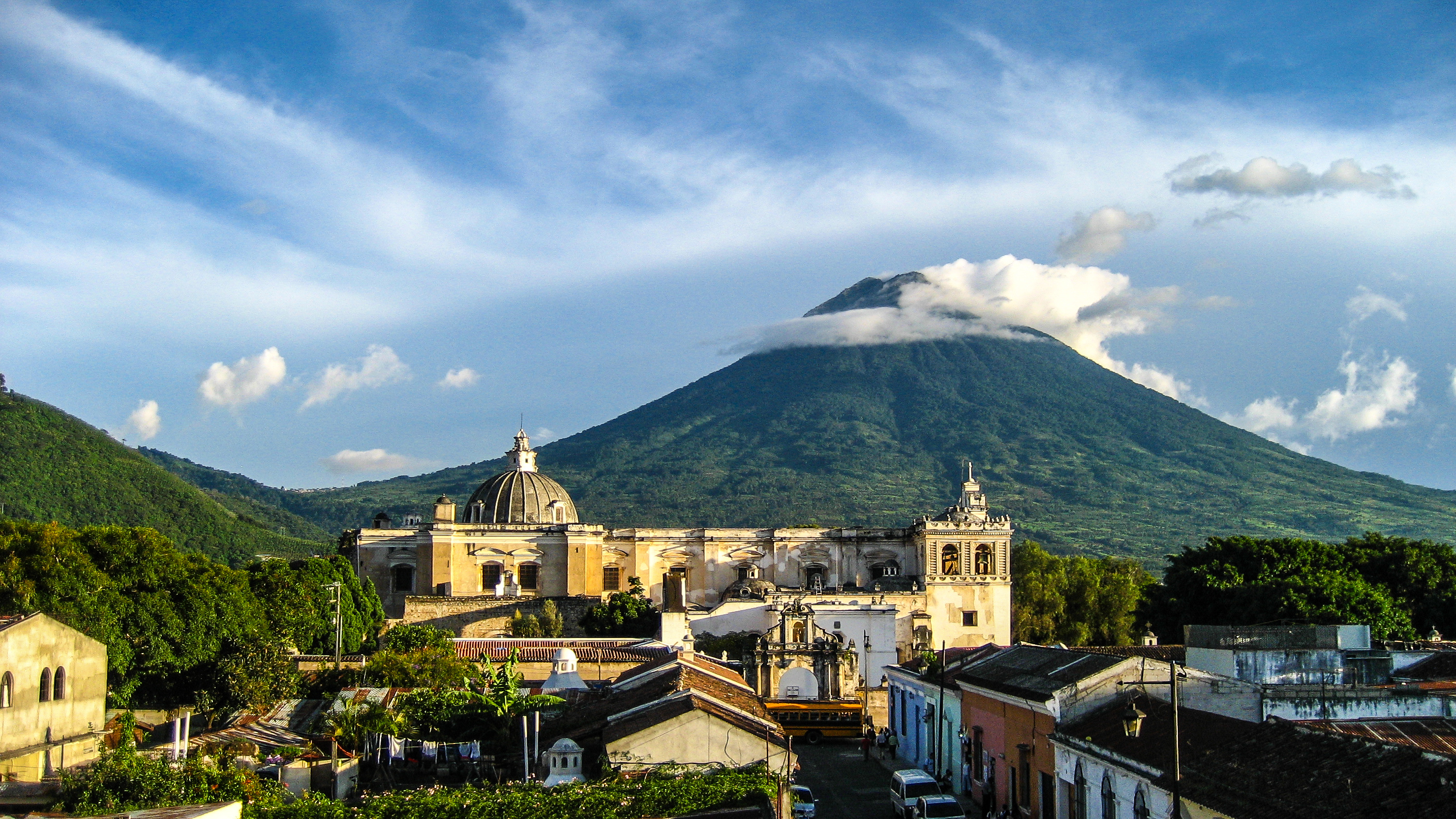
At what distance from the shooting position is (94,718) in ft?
76.5

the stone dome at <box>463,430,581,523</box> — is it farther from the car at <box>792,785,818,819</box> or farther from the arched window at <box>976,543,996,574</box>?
the car at <box>792,785,818,819</box>

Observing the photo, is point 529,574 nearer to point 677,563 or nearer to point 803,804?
point 677,563

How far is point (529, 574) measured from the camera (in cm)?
6519

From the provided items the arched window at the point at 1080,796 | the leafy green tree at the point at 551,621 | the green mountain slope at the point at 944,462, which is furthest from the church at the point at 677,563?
the green mountain slope at the point at 944,462

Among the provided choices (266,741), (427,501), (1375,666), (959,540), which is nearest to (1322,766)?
(1375,666)

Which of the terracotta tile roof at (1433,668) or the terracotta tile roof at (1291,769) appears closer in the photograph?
the terracotta tile roof at (1291,769)

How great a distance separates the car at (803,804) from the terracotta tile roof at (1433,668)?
11.3 meters

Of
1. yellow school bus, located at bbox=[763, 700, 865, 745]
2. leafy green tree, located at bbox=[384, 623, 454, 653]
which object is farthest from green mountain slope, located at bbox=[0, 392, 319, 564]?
yellow school bus, located at bbox=[763, 700, 865, 745]

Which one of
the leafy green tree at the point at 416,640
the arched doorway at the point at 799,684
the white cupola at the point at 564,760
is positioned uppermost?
the leafy green tree at the point at 416,640

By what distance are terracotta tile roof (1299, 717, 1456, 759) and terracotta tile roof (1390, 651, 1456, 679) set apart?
5.37 meters

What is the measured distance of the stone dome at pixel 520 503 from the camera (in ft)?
222

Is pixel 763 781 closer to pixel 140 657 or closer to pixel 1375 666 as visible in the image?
pixel 1375 666

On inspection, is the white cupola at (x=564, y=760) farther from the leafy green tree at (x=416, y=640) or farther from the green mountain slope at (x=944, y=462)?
the green mountain slope at (x=944, y=462)

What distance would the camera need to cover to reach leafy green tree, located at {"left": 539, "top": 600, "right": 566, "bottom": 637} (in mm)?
56094
